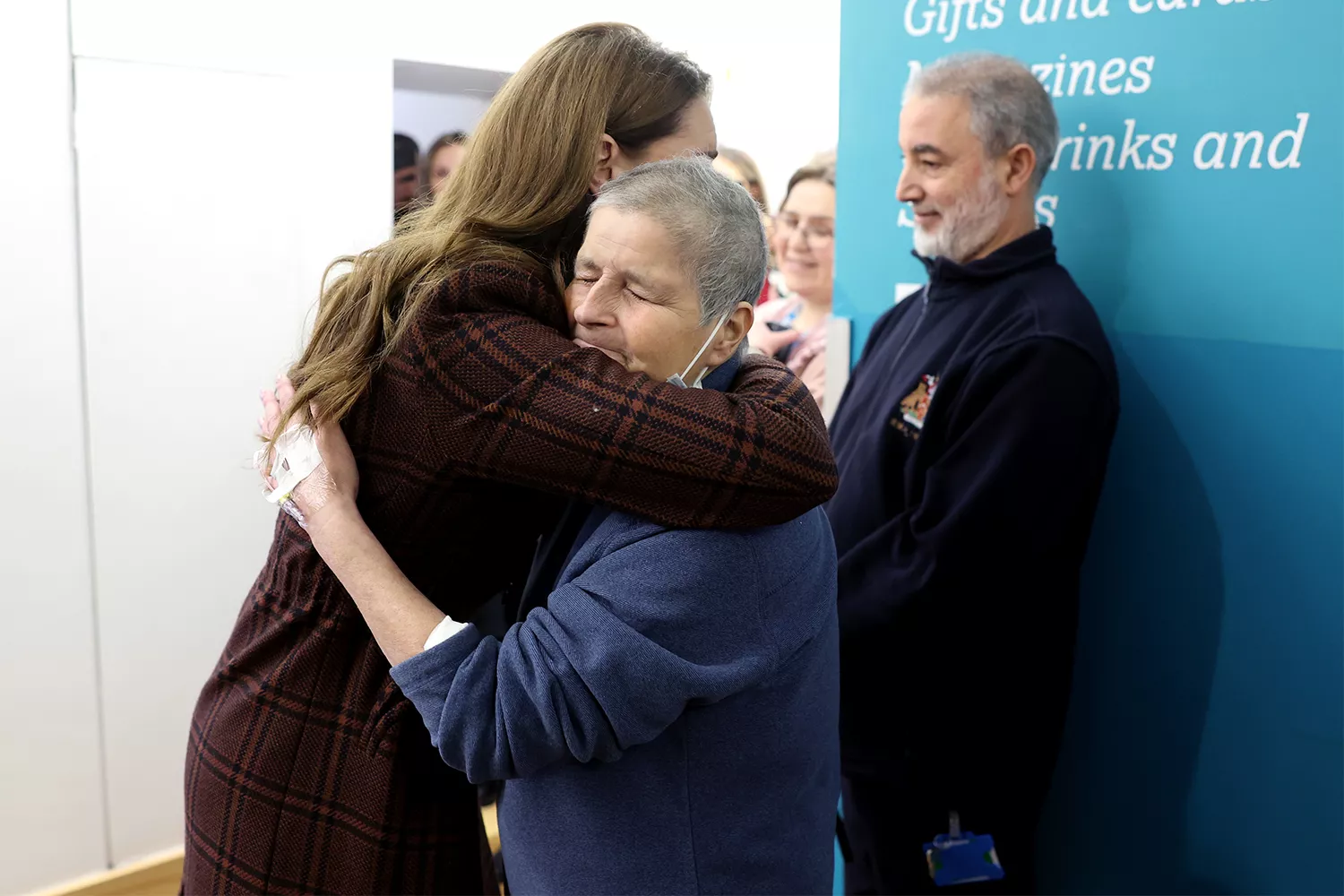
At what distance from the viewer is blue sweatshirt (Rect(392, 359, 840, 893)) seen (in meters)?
1.09

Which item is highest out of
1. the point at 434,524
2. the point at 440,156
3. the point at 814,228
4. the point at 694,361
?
the point at 440,156

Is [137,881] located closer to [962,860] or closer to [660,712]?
Result: [962,860]

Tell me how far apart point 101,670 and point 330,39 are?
174 centimetres

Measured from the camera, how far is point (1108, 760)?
2273 mm

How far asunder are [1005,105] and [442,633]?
5.23ft

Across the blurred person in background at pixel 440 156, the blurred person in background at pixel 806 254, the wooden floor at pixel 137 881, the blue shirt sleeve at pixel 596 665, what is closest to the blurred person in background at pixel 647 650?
the blue shirt sleeve at pixel 596 665

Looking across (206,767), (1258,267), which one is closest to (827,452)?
(206,767)

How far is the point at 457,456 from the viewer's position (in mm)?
1147

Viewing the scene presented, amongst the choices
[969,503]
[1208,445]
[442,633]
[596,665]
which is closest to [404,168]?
[969,503]

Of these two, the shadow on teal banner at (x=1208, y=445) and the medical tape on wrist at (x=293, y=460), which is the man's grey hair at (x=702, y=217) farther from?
the shadow on teal banner at (x=1208, y=445)

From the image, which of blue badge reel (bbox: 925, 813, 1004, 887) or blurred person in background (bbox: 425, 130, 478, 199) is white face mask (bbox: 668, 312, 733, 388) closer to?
blue badge reel (bbox: 925, 813, 1004, 887)

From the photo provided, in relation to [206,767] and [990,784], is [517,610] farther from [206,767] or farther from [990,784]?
[990,784]

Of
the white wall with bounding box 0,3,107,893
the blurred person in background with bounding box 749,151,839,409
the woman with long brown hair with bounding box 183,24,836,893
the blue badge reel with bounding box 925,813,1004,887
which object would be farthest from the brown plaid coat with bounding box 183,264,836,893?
the blurred person in background with bounding box 749,151,839,409

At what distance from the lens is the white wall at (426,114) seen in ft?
10.7
